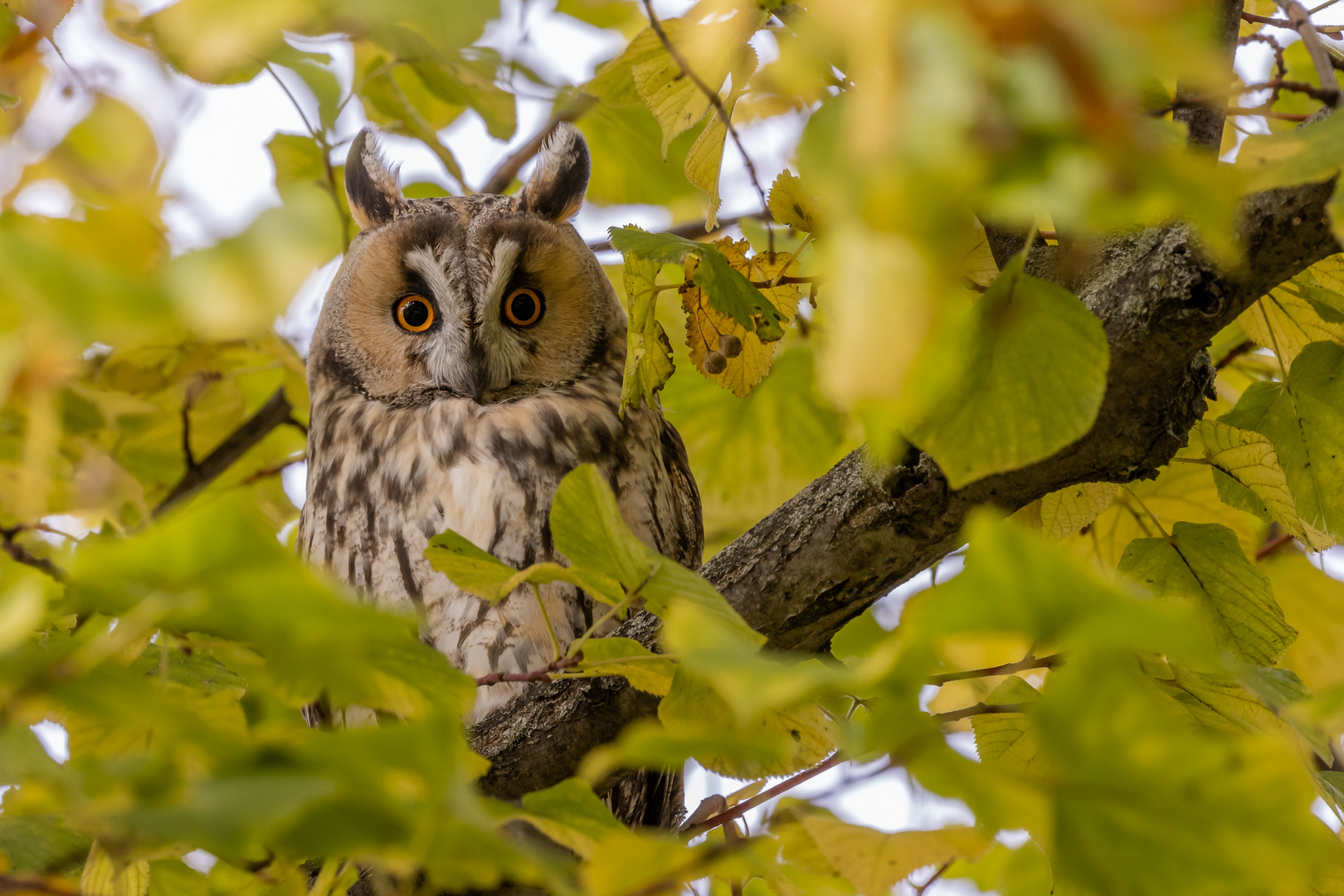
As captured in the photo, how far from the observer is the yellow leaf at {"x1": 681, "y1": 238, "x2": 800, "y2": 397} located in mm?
1453

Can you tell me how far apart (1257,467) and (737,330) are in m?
0.68

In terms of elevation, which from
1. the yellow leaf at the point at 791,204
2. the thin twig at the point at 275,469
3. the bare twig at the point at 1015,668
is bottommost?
the thin twig at the point at 275,469

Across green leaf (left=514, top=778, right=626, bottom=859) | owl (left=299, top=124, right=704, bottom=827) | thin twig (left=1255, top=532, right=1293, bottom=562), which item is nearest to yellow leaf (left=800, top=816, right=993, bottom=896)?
green leaf (left=514, top=778, right=626, bottom=859)

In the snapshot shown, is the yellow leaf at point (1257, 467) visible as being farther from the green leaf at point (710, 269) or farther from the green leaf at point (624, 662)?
the green leaf at point (624, 662)

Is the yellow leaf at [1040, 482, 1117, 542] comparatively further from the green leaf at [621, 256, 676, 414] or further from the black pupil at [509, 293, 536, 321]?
the black pupil at [509, 293, 536, 321]

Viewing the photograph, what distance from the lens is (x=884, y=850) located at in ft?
3.33

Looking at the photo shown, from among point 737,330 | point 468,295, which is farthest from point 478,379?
point 737,330

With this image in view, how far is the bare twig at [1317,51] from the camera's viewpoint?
92 centimetres

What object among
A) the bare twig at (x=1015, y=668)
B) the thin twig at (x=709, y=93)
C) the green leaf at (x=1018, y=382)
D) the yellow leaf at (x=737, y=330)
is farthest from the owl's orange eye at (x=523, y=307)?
the green leaf at (x=1018, y=382)

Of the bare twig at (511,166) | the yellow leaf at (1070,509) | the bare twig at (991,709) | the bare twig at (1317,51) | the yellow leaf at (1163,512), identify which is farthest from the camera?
the bare twig at (511,166)

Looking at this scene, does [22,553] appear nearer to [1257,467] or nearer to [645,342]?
[645,342]

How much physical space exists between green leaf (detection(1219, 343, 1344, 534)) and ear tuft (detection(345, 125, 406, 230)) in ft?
6.19

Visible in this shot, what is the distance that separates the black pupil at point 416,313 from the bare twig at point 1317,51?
174 centimetres

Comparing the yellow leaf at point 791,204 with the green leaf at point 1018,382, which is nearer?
the green leaf at point 1018,382
